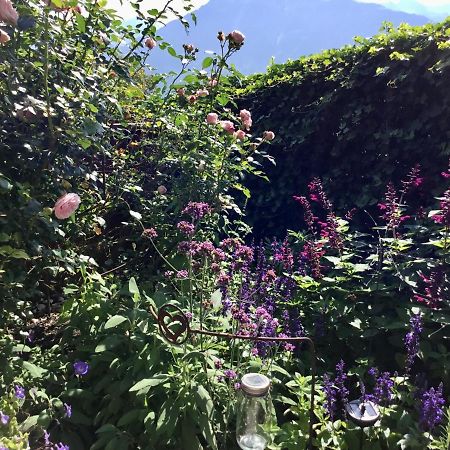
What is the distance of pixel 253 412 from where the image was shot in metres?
1.42

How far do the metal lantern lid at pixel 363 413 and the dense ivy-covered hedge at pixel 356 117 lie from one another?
→ 2.26 m

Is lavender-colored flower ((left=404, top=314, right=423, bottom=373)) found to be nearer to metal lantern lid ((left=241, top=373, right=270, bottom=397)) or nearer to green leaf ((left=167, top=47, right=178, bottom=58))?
metal lantern lid ((left=241, top=373, right=270, bottom=397))

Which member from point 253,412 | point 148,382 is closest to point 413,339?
point 253,412

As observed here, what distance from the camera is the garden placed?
6.21 feet

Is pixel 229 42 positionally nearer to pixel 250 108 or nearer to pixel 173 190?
pixel 173 190

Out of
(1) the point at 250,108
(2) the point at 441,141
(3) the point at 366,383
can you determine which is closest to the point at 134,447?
(3) the point at 366,383

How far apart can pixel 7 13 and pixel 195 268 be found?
1.23m

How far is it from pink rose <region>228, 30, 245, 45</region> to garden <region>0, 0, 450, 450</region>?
0.01 m

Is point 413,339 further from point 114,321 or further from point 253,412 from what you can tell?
point 114,321

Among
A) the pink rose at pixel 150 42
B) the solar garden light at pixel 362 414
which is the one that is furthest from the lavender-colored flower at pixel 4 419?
the pink rose at pixel 150 42

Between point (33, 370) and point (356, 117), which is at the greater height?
point (356, 117)

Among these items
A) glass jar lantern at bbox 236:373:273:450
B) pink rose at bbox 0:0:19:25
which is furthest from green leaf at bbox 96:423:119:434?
pink rose at bbox 0:0:19:25

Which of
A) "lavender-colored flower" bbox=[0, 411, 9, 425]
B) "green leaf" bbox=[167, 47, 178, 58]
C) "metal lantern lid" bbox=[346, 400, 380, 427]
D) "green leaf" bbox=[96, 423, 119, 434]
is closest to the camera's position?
"metal lantern lid" bbox=[346, 400, 380, 427]

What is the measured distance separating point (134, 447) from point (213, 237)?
4.65 ft
